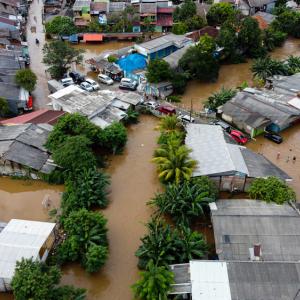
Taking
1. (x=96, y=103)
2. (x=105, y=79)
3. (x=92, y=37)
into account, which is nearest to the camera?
(x=96, y=103)

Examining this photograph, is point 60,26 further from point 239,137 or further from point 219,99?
point 239,137

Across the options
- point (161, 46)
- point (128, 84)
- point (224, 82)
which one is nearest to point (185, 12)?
point (161, 46)

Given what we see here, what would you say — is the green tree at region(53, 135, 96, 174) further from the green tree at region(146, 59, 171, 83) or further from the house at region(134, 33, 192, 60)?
the house at region(134, 33, 192, 60)

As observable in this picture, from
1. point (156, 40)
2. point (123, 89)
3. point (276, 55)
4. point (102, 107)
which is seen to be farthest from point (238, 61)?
point (102, 107)

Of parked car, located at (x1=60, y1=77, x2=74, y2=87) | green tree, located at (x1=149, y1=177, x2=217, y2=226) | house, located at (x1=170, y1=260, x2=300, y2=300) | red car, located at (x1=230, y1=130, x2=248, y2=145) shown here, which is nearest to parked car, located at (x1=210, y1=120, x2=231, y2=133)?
red car, located at (x1=230, y1=130, x2=248, y2=145)

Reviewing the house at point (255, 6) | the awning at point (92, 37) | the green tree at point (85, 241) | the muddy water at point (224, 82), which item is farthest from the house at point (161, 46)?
the green tree at point (85, 241)

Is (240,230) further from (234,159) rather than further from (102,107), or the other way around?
(102,107)

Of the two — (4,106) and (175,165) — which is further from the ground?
(4,106)
